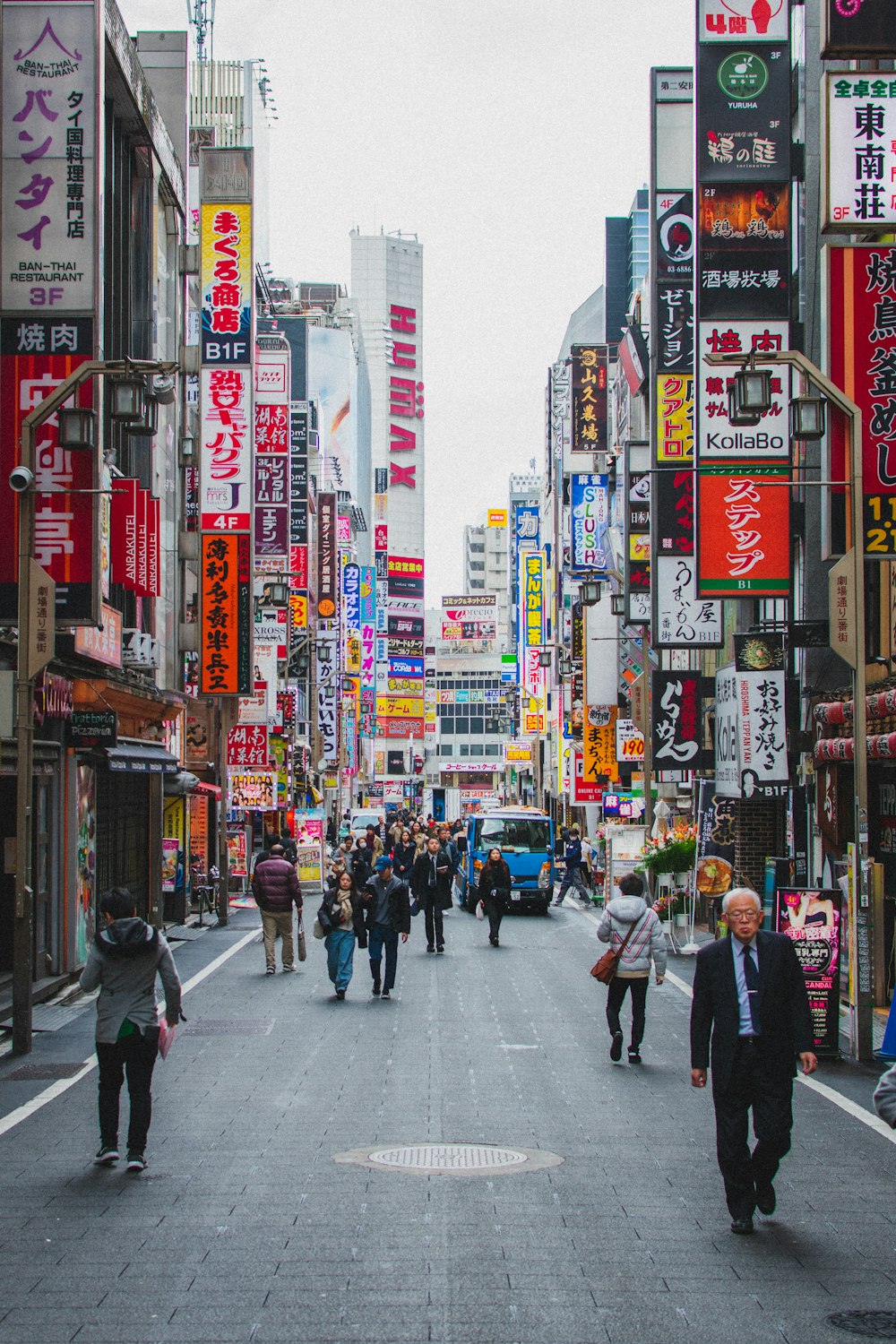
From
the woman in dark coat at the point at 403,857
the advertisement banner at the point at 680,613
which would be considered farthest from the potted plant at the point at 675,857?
the woman in dark coat at the point at 403,857

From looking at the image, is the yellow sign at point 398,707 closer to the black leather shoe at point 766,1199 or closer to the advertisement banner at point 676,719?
the advertisement banner at point 676,719

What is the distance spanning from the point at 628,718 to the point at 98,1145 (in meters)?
33.9

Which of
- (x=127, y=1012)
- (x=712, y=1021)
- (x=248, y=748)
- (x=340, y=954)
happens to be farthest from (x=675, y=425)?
(x=712, y=1021)

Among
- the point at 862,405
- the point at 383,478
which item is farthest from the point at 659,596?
the point at 383,478

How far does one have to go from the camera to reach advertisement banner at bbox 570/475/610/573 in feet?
179

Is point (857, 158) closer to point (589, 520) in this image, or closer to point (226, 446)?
point (226, 446)

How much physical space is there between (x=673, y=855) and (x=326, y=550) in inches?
1878

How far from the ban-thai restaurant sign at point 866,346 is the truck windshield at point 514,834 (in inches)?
915

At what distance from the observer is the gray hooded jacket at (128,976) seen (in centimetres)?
1015

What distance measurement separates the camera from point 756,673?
23.0 meters

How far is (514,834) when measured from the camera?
130ft

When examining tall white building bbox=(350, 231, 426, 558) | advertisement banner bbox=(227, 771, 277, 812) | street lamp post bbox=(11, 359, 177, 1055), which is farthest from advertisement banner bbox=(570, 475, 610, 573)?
tall white building bbox=(350, 231, 426, 558)

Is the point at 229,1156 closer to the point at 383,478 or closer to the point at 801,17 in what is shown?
the point at 801,17

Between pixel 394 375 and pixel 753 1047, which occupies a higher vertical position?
pixel 394 375
